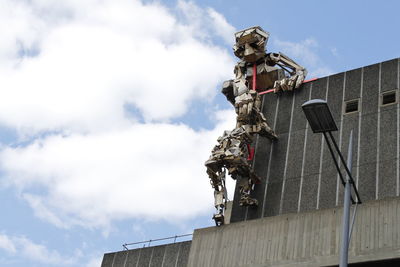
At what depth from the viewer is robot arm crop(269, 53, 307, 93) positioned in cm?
2766

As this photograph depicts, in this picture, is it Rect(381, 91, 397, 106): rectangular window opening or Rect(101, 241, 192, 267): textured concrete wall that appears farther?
Rect(101, 241, 192, 267): textured concrete wall

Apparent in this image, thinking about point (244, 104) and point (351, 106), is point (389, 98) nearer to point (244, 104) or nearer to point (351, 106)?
point (351, 106)

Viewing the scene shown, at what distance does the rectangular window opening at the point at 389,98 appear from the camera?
2477 centimetres

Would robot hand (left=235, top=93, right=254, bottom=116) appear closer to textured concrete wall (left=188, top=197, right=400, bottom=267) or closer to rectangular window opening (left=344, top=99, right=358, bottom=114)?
rectangular window opening (left=344, top=99, right=358, bottom=114)

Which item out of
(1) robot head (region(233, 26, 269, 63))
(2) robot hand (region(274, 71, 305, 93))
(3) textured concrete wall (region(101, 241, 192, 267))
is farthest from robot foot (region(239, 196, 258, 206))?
(1) robot head (region(233, 26, 269, 63))

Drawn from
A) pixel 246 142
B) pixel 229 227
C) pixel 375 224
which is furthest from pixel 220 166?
pixel 375 224

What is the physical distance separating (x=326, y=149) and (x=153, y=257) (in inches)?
355

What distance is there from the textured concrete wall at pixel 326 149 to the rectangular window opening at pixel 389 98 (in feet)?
0.54

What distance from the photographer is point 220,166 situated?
2580 cm

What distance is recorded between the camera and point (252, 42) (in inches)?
1142

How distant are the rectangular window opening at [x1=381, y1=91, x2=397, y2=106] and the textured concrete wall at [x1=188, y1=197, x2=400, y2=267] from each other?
208 inches

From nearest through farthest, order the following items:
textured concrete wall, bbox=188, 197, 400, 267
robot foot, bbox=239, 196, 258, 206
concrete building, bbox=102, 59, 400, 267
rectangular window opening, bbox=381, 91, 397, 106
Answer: textured concrete wall, bbox=188, 197, 400, 267 < concrete building, bbox=102, 59, 400, 267 < rectangular window opening, bbox=381, 91, 397, 106 < robot foot, bbox=239, 196, 258, 206

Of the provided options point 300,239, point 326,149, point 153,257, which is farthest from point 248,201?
point 153,257

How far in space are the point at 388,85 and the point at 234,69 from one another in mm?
6768
